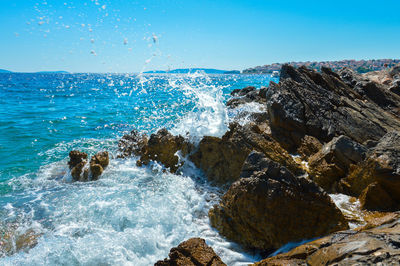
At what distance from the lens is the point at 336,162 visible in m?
6.00

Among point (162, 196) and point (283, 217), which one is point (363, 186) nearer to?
point (283, 217)

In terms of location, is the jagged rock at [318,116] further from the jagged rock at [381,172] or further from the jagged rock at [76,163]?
the jagged rock at [76,163]

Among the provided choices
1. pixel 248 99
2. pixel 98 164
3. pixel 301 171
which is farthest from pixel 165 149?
pixel 248 99

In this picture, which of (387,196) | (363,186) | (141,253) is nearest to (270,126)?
(363,186)

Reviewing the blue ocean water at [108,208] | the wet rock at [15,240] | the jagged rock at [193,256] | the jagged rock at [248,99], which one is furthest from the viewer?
the jagged rock at [248,99]

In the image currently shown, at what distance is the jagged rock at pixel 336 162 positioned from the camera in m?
5.87

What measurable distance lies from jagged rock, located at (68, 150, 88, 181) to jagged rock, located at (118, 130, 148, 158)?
4.62 feet

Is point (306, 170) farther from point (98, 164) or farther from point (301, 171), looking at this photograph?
point (98, 164)

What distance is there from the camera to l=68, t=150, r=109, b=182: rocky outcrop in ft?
26.3

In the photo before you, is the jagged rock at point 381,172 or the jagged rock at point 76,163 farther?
the jagged rock at point 76,163

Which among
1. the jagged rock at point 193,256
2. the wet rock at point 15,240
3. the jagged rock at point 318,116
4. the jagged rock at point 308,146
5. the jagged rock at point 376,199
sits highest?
the jagged rock at point 318,116

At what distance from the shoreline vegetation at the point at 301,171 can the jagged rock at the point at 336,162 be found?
22 mm

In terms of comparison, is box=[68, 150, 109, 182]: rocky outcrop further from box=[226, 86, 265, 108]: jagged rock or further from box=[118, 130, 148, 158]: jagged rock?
box=[226, 86, 265, 108]: jagged rock

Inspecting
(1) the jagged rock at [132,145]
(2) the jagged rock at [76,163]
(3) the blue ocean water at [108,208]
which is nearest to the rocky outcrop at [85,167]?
(2) the jagged rock at [76,163]
